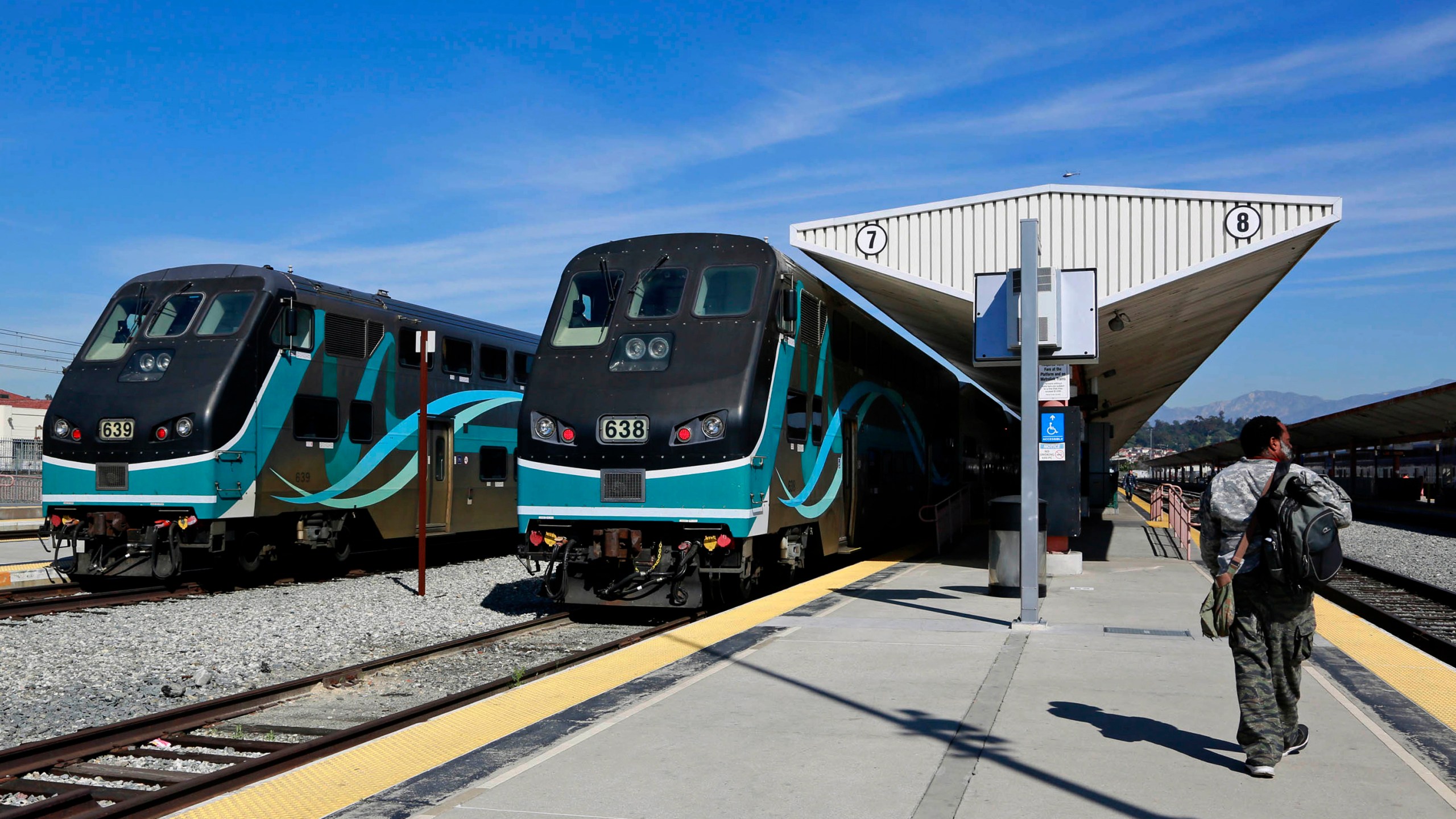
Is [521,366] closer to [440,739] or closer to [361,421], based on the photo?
[361,421]

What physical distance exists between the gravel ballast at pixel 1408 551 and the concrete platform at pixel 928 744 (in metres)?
10.8

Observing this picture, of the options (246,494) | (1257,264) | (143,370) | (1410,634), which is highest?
(1257,264)

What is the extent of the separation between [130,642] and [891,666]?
675cm

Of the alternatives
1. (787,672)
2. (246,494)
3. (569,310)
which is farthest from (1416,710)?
(246,494)

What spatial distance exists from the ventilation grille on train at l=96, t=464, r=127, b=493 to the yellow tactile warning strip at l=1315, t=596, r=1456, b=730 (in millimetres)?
12478

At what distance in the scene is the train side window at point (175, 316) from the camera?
1405 centimetres

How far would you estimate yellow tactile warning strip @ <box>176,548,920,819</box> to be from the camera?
5043 millimetres

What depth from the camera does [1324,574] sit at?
5.20 metres

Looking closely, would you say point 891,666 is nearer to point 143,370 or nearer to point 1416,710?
point 1416,710

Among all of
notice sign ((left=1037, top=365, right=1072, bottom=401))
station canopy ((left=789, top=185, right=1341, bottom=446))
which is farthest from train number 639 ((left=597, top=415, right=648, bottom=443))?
station canopy ((left=789, top=185, right=1341, bottom=446))

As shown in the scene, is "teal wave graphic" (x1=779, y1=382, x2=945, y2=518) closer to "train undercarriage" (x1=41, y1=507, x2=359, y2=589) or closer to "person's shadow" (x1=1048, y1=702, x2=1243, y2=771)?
"person's shadow" (x1=1048, y1=702, x2=1243, y2=771)

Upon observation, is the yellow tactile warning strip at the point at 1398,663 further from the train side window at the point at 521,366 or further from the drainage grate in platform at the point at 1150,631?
the train side window at the point at 521,366

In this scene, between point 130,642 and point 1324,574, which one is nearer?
point 1324,574

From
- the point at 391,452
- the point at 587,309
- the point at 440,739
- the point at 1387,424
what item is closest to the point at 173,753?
the point at 440,739
